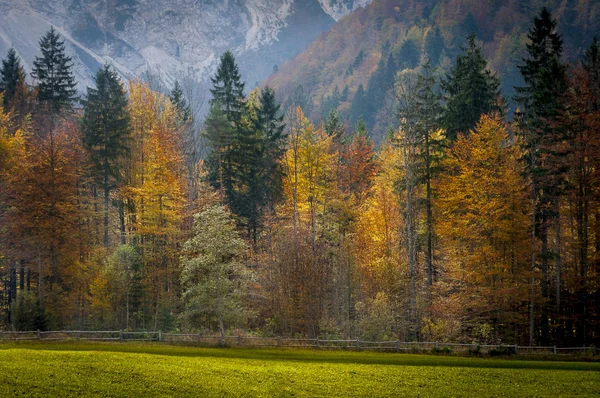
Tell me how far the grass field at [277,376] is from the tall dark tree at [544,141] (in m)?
7.75

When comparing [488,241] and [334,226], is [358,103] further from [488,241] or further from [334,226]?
[488,241]

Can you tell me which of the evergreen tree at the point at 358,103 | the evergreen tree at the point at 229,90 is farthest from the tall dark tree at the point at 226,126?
the evergreen tree at the point at 358,103

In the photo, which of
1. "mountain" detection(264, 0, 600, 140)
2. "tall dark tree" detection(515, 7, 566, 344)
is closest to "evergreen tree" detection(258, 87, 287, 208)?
"tall dark tree" detection(515, 7, 566, 344)

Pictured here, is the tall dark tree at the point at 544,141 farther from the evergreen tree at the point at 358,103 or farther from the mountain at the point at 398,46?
the evergreen tree at the point at 358,103

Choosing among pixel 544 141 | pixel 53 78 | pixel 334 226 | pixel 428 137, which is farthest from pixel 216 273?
pixel 53 78

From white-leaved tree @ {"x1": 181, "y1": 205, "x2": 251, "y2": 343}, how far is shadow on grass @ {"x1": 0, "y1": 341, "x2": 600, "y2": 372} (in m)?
3.83

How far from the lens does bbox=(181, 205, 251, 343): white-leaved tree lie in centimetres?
3309

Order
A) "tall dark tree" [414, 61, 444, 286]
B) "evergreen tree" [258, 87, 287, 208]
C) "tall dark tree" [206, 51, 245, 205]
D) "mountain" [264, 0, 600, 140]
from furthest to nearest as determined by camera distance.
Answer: "mountain" [264, 0, 600, 140] < "evergreen tree" [258, 87, 287, 208] < "tall dark tree" [206, 51, 245, 205] < "tall dark tree" [414, 61, 444, 286]

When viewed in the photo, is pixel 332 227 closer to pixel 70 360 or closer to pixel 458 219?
pixel 458 219

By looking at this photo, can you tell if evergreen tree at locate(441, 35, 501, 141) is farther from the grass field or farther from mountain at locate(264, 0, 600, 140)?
mountain at locate(264, 0, 600, 140)

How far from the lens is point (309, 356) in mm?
28031

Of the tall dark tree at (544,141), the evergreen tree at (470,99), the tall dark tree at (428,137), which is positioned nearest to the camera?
the tall dark tree at (544,141)

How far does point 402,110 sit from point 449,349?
57.0 feet

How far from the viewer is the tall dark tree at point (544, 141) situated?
31000 mm
